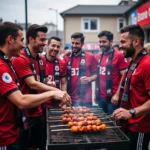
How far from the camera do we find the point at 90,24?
37250 millimetres

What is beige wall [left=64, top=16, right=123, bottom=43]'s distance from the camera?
35.9 m

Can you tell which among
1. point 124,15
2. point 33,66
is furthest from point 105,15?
point 33,66

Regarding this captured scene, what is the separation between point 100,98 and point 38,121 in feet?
7.53

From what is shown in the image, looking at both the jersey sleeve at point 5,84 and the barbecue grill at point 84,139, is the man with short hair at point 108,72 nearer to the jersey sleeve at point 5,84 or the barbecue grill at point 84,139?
the barbecue grill at point 84,139

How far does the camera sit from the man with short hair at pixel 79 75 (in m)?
6.77

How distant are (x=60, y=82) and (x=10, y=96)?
3568mm

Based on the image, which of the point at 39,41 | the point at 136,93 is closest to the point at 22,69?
the point at 39,41

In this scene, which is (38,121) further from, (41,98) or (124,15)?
(124,15)

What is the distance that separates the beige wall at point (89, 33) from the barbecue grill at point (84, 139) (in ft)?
105

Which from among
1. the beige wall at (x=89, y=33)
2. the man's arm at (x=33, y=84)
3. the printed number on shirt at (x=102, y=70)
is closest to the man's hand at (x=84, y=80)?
the printed number on shirt at (x=102, y=70)

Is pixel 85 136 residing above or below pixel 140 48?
below

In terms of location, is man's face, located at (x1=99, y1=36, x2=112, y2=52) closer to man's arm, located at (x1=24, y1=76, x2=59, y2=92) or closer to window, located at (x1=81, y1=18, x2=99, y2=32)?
man's arm, located at (x1=24, y1=76, x2=59, y2=92)

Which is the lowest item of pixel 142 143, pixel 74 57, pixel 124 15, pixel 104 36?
pixel 142 143

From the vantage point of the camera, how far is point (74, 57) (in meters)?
6.99
